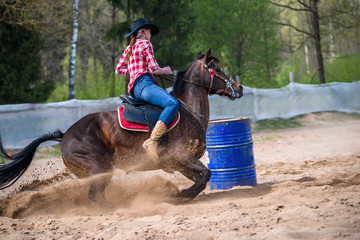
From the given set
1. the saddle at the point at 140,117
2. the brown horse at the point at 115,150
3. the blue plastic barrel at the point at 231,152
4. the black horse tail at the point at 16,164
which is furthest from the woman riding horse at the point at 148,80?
the black horse tail at the point at 16,164

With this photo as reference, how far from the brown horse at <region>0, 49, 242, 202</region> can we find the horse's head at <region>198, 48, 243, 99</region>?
17.2 inches

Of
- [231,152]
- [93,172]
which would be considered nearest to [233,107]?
[231,152]

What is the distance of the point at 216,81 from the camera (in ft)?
20.1

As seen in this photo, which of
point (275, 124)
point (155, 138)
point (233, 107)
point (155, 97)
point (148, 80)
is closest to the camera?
point (155, 138)

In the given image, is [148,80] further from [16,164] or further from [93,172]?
[16,164]

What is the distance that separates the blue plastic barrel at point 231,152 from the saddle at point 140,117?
1095 millimetres

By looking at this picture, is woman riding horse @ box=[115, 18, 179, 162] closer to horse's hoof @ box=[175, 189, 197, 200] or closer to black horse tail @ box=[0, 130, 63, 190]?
horse's hoof @ box=[175, 189, 197, 200]

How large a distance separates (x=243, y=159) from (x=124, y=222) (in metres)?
2.63

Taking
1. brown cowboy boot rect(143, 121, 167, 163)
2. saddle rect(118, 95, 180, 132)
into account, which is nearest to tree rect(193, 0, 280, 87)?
saddle rect(118, 95, 180, 132)

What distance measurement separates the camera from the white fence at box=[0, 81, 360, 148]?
466 inches

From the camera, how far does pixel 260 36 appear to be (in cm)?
2170

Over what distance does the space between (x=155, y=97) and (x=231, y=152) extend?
1735 millimetres

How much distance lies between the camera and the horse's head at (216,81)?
6086mm

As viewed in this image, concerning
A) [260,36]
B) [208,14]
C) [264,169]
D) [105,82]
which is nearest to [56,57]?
[105,82]
